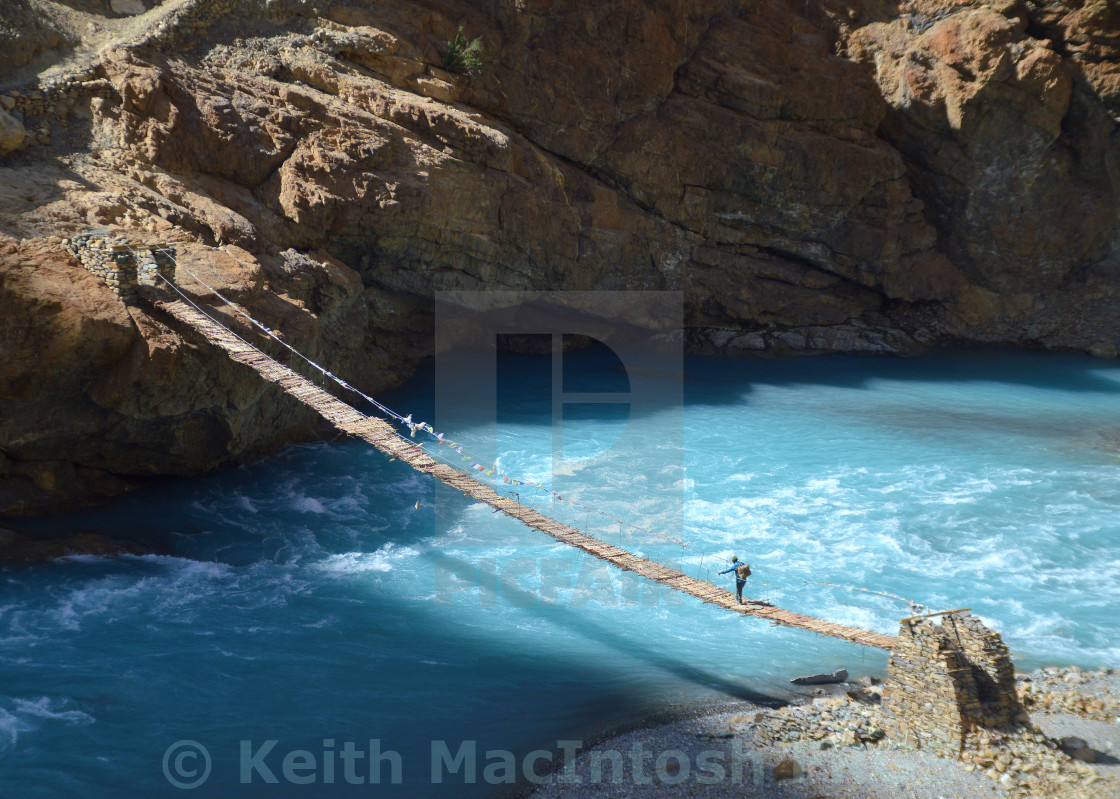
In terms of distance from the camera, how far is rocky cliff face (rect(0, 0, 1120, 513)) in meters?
17.5

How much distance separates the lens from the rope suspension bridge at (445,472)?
1174 centimetres

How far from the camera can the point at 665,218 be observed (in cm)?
3180

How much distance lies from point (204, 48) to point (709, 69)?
60.3 feet

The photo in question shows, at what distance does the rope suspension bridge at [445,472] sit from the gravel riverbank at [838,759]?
1.41 metres

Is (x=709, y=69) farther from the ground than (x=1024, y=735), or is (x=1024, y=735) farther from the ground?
(x=709, y=69)

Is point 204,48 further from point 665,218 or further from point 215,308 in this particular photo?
point 665,218

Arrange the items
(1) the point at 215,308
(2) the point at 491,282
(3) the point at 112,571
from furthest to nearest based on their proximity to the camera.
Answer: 1. (2) the point at 491,282
2. (1) the point at 215,308
3. (3) the point at 112,571

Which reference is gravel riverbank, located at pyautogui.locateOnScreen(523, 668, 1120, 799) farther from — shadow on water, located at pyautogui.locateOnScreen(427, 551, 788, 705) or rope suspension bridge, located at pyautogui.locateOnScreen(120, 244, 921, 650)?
rope suspension bridge, located at pyautogui.locateOnScreen(120, 244, 921, 650)

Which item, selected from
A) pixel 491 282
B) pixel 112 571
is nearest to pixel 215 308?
pixel 112 571

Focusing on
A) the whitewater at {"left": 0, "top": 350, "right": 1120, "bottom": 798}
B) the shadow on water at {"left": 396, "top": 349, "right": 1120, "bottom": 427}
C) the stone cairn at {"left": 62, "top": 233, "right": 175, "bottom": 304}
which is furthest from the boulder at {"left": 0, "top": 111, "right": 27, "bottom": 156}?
the shadow on water at {"left": 396, "top": 349, "right": 1120, "bottom": 427}

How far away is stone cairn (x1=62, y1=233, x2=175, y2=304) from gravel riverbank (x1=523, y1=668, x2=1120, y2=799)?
1271 centimetres

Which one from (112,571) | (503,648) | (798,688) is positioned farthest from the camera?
(112,571)
